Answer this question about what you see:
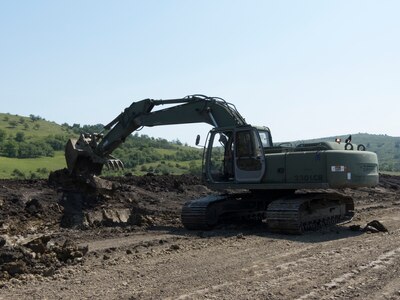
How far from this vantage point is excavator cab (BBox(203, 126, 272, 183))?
13.3 metres

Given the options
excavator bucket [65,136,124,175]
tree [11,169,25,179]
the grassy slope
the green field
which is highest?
the grassy slope

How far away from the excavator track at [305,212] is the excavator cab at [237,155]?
106 cm

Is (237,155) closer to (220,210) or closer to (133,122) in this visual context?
(220,210)

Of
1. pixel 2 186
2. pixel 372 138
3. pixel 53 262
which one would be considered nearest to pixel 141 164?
pixel 2 186

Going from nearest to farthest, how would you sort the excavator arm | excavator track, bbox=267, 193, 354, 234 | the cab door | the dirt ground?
the dirt ground
excavator track, bbox=267, 193, 354, 234
the cab door
the excavator arm

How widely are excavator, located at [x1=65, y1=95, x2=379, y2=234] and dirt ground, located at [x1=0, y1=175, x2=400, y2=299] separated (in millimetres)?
546

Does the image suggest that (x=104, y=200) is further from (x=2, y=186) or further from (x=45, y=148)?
(x=45, y=148)

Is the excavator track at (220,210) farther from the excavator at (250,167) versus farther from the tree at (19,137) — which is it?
the tree at (19,137)

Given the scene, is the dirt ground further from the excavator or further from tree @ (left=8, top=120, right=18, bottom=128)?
tree @ (left=8, top=120, right=18, bottom=128)

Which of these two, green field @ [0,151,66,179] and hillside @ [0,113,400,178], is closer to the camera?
green field @ [0,151,66,179]

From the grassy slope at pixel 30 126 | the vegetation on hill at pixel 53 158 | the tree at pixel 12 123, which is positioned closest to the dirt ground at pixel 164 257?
the vegetation on hill at pixel 53 158

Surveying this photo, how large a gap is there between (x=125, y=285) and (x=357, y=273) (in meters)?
3.66

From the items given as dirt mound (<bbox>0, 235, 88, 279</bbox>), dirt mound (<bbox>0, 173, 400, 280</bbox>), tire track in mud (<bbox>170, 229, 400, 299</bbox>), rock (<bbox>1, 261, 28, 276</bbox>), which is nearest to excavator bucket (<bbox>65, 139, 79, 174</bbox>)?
dirt mound (<bbox>0, 173, 400, 280</bbox>)

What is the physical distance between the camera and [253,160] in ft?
43.7
